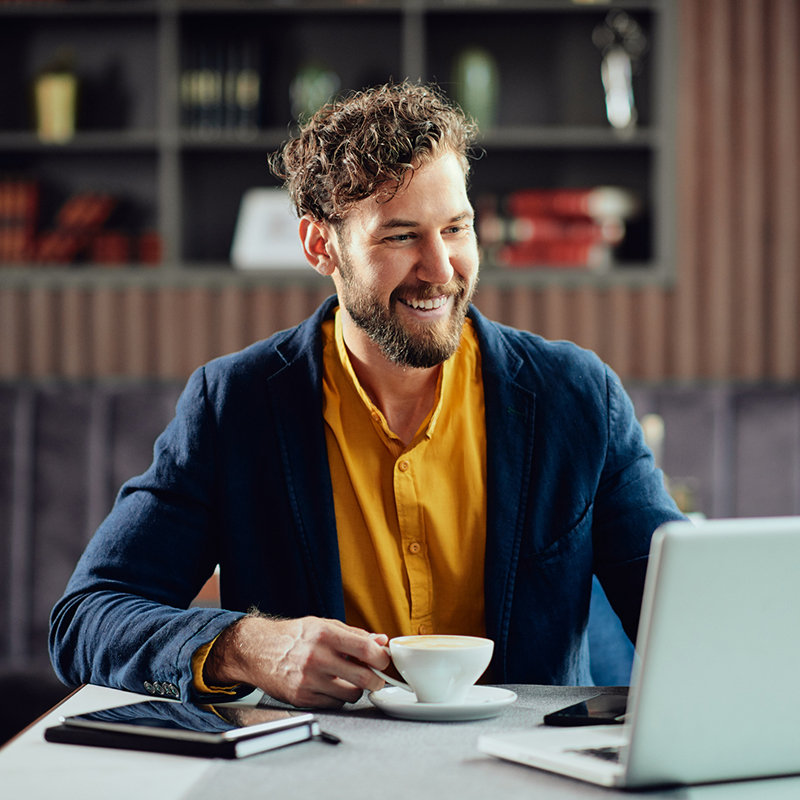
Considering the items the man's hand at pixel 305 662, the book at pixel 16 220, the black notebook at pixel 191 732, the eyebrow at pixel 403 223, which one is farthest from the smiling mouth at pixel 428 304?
the book at pixel 16 220

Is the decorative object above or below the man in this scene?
above

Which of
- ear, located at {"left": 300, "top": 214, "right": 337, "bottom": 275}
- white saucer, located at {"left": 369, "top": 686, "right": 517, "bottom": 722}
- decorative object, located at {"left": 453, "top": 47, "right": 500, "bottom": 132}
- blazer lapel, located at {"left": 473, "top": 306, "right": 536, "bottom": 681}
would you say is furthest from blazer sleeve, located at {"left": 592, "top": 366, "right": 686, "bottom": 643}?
decorative object, located at {"left": 453, "top": 47, "right": 500, "bottom": 132}

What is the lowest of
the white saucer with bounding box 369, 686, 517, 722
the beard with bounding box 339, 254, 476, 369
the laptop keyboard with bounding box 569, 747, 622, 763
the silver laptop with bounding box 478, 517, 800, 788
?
the white saucer with bounding box 369, 686, 517, 722

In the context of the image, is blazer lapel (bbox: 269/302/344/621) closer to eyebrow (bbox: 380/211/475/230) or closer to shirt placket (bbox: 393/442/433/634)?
shirt placket (bbox: 393/442/433/634)

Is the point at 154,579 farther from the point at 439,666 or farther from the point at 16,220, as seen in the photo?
the point at 16,220

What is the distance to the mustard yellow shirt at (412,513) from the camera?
1395 mm

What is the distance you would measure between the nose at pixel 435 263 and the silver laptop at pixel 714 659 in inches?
29.8

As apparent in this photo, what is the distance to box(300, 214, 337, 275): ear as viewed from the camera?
1571 mm

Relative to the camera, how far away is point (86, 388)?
11.1 ft

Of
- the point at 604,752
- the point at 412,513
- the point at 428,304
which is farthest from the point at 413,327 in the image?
the point at 604,752

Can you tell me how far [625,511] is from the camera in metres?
1.38

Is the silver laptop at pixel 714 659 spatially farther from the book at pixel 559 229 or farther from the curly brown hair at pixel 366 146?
the book at pixel 559 229

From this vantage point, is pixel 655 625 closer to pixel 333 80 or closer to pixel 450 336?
pixel 450 336

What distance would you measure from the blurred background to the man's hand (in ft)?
7.79
